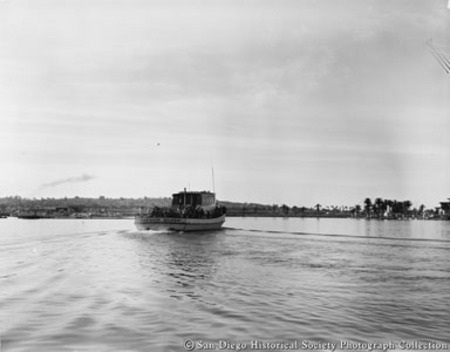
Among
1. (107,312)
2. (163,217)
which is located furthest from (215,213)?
(107,312)

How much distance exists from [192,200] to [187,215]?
28.9 ft

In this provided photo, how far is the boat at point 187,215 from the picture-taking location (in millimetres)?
76250

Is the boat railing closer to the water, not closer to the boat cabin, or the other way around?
the boat cabin

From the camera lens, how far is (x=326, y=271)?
2884 centimetres

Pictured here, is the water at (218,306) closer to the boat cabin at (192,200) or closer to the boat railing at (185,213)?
the boat railing at (185,213)

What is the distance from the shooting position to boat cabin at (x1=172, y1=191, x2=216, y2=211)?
89.1 metres

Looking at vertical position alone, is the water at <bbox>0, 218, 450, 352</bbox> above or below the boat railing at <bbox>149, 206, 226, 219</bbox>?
below

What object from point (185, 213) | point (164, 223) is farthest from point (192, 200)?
point (164, 223)

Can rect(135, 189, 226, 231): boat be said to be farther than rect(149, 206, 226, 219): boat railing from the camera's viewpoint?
No

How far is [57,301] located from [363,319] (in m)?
11.9

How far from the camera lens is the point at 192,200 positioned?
88938 millimetres

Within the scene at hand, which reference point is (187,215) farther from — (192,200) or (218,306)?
(218,306)

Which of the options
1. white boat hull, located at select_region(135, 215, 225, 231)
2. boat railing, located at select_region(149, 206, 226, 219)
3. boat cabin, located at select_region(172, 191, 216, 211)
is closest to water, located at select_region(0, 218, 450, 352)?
white boat hull, located at select_region(135, 215, 225, 231)

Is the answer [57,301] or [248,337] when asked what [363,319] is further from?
[57,301]
